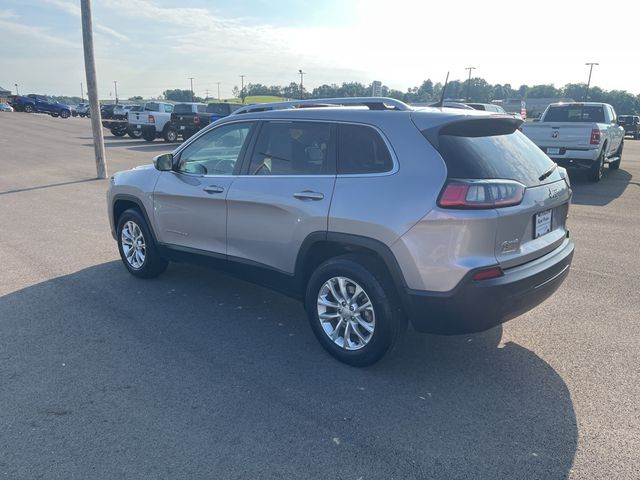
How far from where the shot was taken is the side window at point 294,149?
3.91 m

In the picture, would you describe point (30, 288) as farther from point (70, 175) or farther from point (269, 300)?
point (70, 175)

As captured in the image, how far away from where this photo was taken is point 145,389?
136 inches

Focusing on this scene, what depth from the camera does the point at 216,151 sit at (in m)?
4.88

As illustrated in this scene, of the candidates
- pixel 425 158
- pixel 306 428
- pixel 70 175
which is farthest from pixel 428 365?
pixel 70 175

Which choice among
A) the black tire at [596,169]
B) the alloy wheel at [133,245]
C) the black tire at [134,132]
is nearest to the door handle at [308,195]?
the alloy wheel at [133,245]

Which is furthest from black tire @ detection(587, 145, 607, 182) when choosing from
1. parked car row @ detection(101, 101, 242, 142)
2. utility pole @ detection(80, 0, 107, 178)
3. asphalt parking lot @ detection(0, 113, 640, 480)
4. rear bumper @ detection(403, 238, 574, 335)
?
parked car row @ detection(101, 101, 242, 142)

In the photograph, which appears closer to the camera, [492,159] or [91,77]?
[492,159]

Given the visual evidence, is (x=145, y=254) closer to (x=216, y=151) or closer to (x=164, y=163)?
(x=164, y=163)

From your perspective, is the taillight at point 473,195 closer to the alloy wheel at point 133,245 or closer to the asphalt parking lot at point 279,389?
the asphalt parking lot at point 279,389

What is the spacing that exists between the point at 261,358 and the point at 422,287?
4.58 feet

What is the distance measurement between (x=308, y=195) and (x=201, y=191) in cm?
136

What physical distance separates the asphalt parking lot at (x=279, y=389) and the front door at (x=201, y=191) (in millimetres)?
658

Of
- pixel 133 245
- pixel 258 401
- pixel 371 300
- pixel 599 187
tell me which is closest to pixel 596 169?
pixel 599 187

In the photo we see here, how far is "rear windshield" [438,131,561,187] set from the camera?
3.28 m
